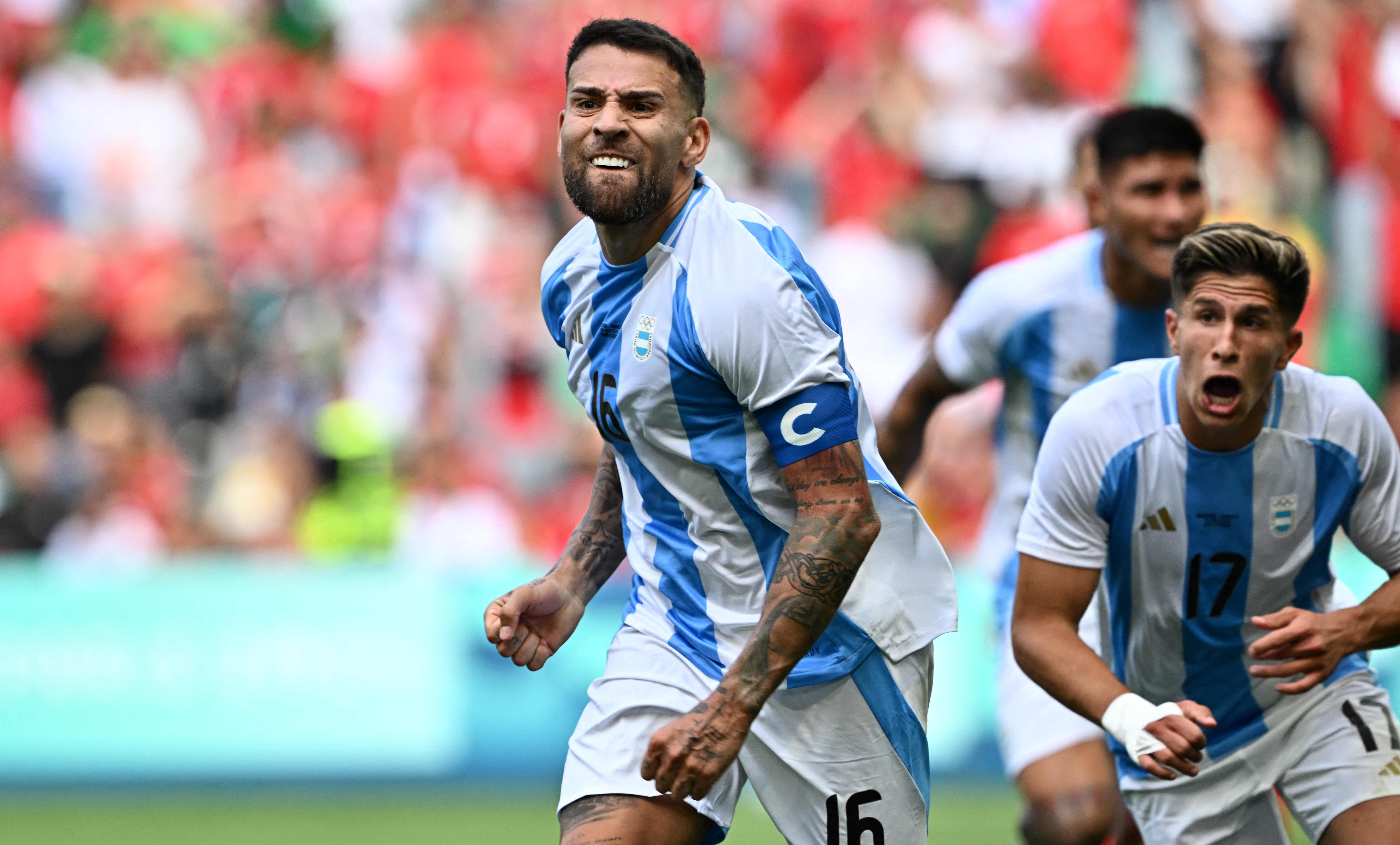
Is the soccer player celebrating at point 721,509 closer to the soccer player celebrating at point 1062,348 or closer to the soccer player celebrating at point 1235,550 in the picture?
the soccer player celebrating at point 1235,550

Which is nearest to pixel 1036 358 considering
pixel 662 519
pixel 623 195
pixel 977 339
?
pixel 977 339

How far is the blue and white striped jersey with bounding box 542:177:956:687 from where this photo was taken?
141 inches

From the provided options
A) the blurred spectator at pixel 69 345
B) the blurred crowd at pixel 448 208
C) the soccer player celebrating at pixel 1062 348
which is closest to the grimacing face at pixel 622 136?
the soccer player celebrating at pixel 1062 348

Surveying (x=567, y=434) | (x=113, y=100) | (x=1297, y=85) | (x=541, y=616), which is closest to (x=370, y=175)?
(x=113, y=100)

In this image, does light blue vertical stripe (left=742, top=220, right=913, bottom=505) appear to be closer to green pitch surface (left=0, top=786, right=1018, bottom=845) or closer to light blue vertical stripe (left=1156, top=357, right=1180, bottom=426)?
light blue vertical stripe (left=1156, top=357, right=1180, bottom=426)

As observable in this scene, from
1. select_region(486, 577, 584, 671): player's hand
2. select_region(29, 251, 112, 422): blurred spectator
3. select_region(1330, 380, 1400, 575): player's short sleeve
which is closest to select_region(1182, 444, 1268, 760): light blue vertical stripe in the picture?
select_region(1330, 380, 1400, 575): player's short sleeve

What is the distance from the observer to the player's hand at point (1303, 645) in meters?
3.79

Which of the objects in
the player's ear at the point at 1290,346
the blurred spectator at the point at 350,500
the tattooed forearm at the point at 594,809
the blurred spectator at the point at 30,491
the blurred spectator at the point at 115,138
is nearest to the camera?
the tattooed forearm at the point at 594,809

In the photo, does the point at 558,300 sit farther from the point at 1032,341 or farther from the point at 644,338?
the point at 1032,341

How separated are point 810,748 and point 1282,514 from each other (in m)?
1.32

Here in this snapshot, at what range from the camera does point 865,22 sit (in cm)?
1258

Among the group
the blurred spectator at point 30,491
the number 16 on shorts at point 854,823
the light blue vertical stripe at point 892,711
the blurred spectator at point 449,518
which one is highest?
the blurred spectator at point 30,491

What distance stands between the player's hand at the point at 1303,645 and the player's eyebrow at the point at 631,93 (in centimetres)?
180

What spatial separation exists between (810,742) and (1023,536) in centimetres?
77
